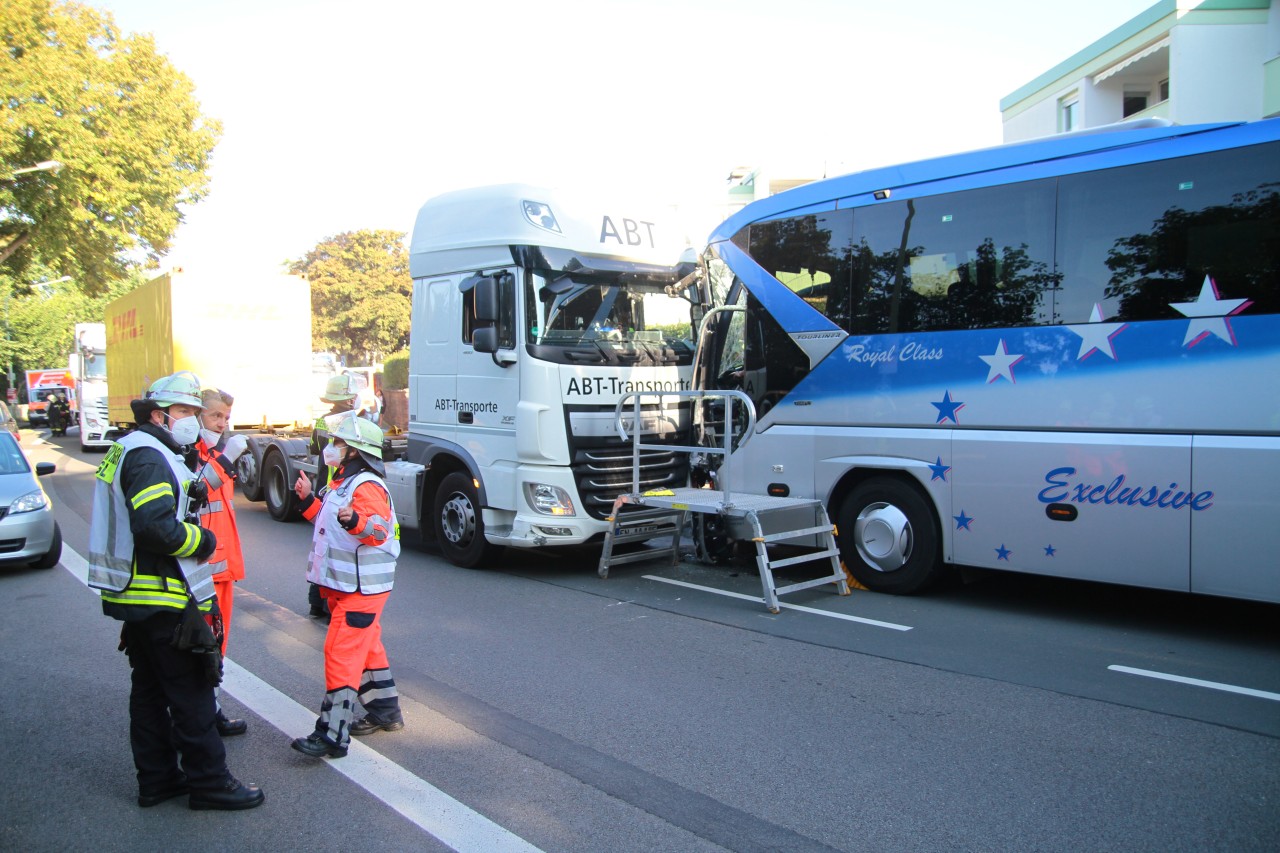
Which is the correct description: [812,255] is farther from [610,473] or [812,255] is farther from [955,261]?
[610,473]

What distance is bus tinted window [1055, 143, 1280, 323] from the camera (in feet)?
19.6

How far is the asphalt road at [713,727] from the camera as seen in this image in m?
3.77

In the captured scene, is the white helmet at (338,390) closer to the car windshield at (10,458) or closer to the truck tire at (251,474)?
the car windshield at (10,458)

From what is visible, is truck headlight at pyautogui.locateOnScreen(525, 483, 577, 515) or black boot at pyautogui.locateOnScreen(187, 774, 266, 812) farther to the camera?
truck headlight at pyautogui.locateOnScreen(525, 483, 577, 515)

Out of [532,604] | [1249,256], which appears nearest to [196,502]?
[532,604]

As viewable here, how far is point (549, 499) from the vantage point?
8367 mm

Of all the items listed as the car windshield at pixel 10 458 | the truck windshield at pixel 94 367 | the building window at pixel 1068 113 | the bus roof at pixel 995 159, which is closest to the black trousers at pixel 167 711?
the bus roof at pixel 995 159

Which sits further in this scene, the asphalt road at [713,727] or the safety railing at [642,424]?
the safety railing at [642,424]

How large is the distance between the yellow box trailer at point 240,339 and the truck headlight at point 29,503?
16.8 ft

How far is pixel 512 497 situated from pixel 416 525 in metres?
1.72

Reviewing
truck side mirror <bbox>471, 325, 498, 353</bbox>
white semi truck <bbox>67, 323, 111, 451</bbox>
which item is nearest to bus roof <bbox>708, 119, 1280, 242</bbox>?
truck side mirror <bbox>471, 325, 498, 353</bbox>

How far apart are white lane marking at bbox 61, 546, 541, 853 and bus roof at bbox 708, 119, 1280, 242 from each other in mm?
5828

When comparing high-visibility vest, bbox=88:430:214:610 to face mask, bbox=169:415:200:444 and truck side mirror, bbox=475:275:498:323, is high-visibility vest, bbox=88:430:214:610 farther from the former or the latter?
truck side mirror, bbox=475:275:498:323

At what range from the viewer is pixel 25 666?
6.08 meters
